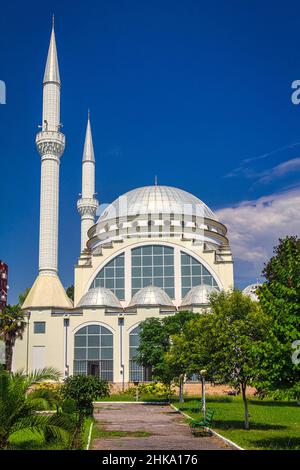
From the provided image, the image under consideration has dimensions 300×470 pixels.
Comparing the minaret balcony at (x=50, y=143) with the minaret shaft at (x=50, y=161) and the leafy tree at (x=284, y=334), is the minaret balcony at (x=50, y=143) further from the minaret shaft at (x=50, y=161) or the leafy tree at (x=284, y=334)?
the leafy tree at (x=284, y=334)

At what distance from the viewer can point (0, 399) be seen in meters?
13.1

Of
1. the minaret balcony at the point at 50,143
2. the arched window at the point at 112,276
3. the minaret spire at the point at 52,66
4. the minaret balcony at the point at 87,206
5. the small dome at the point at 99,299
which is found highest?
the minaret spire at the point at 52,66

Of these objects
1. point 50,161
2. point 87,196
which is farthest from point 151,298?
point 87,196

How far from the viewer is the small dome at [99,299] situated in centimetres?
4600

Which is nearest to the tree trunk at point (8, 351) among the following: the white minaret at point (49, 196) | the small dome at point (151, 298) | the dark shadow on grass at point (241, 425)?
the white minaret at point (49, 196)

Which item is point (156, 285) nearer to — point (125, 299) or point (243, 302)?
point (125, 299)

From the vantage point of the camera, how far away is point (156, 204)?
54.7 m

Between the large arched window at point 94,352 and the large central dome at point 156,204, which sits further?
the large central dome at point 156,204

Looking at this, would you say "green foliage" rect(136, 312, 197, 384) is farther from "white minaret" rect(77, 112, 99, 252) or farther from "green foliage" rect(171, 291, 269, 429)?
"white minaret" rect(77, 112, 99, 252)

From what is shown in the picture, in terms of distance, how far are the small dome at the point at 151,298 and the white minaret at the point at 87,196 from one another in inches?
572

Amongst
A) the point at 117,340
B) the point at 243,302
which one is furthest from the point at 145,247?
the point at 243,302

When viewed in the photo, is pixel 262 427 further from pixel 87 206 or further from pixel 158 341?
pixel 87 206

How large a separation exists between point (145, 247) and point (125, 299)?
475 cm

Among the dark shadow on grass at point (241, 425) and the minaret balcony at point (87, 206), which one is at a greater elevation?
the minaret balcony at point (87, 206)
